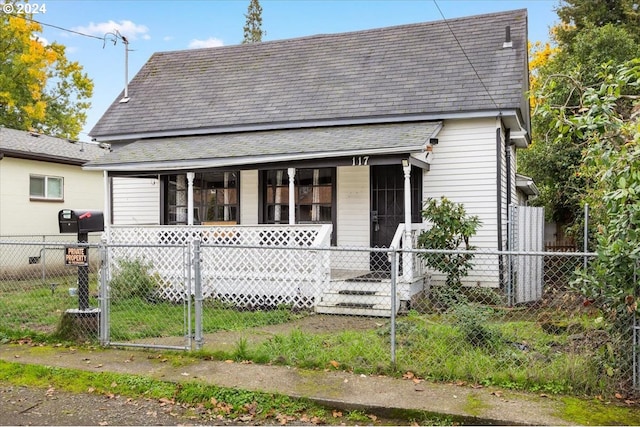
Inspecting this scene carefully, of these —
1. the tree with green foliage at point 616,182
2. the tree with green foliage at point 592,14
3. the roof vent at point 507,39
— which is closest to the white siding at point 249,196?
the roof vent at point 507,39

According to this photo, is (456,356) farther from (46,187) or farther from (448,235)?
(46,187)

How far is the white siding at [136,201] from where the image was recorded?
14.1 metres

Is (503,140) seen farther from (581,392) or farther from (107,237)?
(107,237)

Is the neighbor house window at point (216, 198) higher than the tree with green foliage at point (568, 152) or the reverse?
the reverse

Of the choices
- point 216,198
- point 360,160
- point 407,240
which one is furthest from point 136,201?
point 407,240

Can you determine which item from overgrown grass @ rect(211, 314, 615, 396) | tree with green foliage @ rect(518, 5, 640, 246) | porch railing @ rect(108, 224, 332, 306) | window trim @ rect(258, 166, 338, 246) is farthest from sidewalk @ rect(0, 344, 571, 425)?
tree with green foliage @ rect(518, 5, 640, 246)

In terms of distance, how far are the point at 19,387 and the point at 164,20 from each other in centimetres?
1419

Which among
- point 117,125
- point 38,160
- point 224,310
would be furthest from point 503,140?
point 38,160

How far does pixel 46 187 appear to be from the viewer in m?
17.0

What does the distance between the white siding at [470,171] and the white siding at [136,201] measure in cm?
713

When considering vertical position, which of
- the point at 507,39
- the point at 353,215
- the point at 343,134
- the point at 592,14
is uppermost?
the point at 592,14

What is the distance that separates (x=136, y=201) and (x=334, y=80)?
618 cm

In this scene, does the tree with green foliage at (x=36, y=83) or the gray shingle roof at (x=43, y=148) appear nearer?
the gray shingle roof at (x=43, y=148)

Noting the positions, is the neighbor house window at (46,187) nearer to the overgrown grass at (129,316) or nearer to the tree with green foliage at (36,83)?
the overgrown grass at (129,316)
